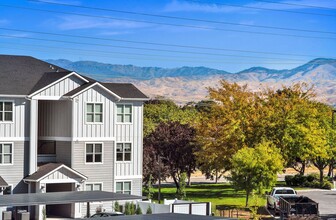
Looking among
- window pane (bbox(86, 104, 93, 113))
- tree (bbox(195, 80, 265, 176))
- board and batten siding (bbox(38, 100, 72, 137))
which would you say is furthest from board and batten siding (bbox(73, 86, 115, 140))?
tree (bbox(195, 80, 265, 176))

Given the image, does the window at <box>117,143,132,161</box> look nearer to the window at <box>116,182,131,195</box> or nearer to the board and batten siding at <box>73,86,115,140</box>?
the board and batten siding at <box>73,86,115,140</box>

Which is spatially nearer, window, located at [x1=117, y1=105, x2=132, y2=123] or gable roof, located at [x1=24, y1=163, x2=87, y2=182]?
gable roof, located at [x1=24, y1=163, x2=87, y2=182]

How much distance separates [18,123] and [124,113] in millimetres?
7403

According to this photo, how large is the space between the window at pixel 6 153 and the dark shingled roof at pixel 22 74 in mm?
3278

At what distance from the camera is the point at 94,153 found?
50.7 meters

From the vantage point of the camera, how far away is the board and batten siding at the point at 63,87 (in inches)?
1935

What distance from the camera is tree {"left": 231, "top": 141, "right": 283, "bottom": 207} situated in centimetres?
5178

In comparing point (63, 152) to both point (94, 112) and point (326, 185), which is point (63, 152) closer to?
point (94, 112)

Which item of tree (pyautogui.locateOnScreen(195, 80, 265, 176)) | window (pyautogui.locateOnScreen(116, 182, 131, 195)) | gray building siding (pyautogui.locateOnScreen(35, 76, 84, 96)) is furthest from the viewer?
tree (pyautogui.locateOnScreen(195, 80, 265, 176))

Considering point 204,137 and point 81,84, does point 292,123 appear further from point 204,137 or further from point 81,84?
point 81,84

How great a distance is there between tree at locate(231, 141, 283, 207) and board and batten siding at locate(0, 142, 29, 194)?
45.5 feet

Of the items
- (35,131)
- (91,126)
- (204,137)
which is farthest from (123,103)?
(204,137)

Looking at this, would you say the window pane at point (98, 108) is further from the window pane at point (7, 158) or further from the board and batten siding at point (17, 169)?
the window pane at point (7, 158)

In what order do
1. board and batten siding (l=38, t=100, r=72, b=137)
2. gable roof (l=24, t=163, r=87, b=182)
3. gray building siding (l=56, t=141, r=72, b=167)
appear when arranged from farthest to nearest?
1. board and batten siding (l=38, t=100, r=72, b=137)
2. gray building siding (l=56, t=141, r=72, b=167)
3. gable roof (l=24, t=163, r=87, b=182)
